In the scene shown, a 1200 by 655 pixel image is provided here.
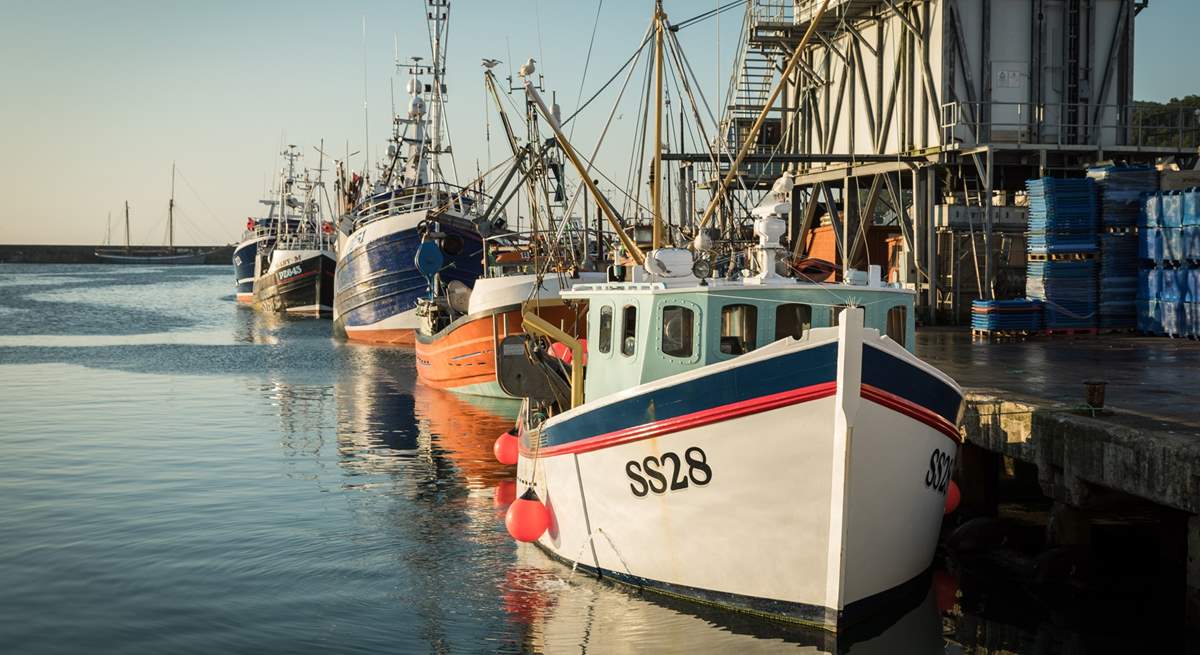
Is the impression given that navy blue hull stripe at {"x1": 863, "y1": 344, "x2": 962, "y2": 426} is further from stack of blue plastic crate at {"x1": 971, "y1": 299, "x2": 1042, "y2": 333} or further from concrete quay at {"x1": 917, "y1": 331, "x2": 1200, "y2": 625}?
stack of blue plastic crate at {"x1": 971, "y1": 299, "x2": 1042, "y2": 333}

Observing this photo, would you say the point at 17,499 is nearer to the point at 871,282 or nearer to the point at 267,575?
the point at 267,575

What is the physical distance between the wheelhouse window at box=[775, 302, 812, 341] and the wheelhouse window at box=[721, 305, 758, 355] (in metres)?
0.22

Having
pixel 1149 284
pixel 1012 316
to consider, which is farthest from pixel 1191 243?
pixel 1012 316

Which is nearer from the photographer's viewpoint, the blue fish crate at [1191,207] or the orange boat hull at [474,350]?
the blue fish crate at [1191,207]

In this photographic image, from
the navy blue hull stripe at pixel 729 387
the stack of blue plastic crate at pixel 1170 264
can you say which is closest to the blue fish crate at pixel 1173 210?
the stack of blue plastic crate at pixel 1170 264

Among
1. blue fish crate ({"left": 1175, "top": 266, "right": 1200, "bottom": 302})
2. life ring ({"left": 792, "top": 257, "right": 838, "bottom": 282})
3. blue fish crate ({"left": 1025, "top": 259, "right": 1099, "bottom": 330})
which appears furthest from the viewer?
blue fish crate ({"left": 1025, "top": 259, "right": 1099, "bottom": 330})

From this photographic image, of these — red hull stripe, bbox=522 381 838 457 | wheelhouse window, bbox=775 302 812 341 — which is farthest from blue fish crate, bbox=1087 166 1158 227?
red hull stripe, bbox=522 381 838 457

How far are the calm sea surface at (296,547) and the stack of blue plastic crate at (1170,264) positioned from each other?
42.4ft

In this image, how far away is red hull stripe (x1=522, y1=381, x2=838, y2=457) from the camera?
973cm

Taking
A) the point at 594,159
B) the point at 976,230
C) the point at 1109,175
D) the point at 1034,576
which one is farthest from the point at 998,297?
the point at 1034,576

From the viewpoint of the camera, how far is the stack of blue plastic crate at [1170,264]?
2220cm

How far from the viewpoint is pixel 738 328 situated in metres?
11.5

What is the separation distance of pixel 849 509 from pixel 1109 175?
57.0ft

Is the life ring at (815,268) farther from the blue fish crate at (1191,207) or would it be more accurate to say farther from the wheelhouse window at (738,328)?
Result: the blue fish crate at (1191,207)
